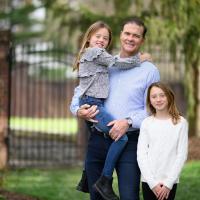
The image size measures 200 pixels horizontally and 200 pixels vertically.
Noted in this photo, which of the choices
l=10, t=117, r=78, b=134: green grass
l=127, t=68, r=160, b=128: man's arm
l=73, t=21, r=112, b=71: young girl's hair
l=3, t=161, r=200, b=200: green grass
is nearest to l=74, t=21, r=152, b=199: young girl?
l=73, t=21, r=112, b=71: young girl's hair

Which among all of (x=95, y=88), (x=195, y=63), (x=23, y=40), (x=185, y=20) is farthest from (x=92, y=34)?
(x=23, y=40)

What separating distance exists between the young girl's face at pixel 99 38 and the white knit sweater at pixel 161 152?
2.46 feet

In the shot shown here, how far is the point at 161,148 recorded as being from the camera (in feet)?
15.4

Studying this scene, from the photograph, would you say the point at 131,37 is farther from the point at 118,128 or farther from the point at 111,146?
the point at 111,146

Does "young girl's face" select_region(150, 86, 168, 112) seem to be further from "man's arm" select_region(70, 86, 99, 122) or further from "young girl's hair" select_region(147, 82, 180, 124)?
"man's arm" select_region(70, 86, 99, 122)

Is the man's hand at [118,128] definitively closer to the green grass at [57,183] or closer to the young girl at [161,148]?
the young girl at [161,148]

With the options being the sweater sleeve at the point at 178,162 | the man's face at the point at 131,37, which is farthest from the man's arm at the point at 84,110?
the sweater sleeve at the point at 178,162

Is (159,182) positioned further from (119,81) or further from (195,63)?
(195,63)

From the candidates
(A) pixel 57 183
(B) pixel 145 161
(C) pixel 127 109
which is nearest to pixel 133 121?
(C) pixel 127 109

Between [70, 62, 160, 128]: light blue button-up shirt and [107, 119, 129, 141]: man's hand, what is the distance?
7 cm

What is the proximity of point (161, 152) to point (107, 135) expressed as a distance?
0.44 m

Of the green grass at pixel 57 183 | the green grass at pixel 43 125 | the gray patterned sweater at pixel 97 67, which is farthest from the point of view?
the green grass at pixel 43 125

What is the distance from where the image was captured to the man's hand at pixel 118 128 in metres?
4.73

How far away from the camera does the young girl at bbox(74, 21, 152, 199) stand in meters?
4.81
